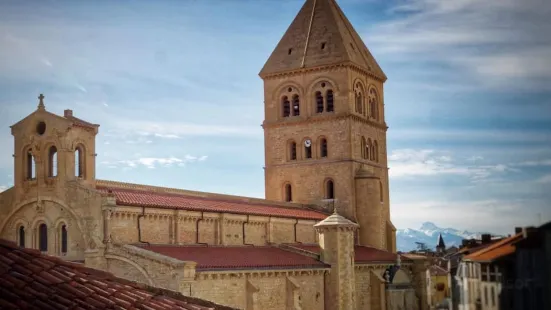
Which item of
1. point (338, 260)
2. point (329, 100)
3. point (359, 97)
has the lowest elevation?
point (338, 260)

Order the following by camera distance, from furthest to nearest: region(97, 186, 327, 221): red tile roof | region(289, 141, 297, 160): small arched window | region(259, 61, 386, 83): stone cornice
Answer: region(289, 141, 297, 160): small arched window → region(259, 61, 386, 83): stone cornice → region(97, 186, 327, 221): red tile roof

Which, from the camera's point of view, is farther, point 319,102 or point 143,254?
point 319,102

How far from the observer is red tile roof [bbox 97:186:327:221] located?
44.8 meters

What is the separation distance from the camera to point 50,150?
43656 mm

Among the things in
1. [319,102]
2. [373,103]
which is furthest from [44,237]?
[373,103]

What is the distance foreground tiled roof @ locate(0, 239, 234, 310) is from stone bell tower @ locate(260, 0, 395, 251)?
55709 millimetres

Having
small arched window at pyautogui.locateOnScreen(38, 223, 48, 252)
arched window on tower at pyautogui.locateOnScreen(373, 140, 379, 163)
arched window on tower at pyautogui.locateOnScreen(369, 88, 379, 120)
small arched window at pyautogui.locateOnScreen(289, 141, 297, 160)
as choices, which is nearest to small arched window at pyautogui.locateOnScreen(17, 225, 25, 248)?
small arched window at pyautogui.locateOnScreen(38, 223, 48, 252)

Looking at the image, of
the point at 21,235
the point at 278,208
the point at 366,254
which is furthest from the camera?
the point at 278,208

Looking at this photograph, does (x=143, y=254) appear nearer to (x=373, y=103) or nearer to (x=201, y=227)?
(x=201, y=227)

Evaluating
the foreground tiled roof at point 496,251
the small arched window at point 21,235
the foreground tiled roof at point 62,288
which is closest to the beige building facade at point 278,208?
the small arched window at point 21,235

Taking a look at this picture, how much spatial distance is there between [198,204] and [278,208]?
11831 millimetres

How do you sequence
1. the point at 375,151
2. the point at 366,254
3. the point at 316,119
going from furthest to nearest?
the point at 375,151 < the point at 316,119 < the point at 366,254

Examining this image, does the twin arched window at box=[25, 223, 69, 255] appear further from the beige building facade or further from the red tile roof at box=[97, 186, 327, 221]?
the red tile roof at box=[97, 186, 327, 221]

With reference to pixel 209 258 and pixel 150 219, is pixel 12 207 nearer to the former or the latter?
pixel 150 219
